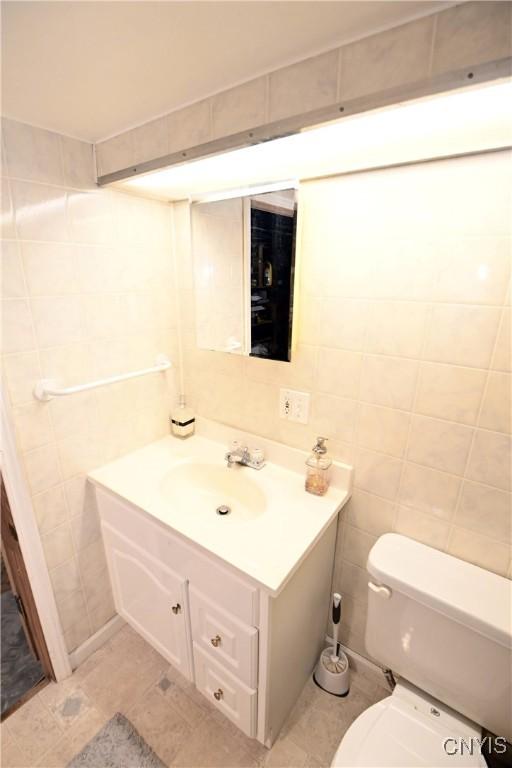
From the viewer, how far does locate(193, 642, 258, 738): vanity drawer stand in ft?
3.34

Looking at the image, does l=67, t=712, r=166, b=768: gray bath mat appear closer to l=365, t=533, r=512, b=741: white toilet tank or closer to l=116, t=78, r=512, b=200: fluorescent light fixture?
l=365, t=533, r=512, b=741: white toilet tank

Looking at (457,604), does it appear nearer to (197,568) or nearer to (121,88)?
(197,568)

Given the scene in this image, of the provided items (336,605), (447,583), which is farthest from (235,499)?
(447,583)

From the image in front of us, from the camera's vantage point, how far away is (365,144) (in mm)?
771

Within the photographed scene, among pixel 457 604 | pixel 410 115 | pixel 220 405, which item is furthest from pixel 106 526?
pixel 410 115

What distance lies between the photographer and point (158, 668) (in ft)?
4.55

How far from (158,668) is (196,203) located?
1.89 m

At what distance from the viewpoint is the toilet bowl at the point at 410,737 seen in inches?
33.1

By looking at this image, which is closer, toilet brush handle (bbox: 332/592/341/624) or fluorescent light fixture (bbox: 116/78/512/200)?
fluorescent light fixture (bbox: 116/78/512/200)

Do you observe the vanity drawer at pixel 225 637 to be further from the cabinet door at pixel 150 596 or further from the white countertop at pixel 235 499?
the white countertop at pixel 235 499

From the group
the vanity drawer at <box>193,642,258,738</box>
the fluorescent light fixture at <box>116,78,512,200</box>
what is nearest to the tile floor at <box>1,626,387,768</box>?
the vanity drawer at <box>193,642,258,738</box>

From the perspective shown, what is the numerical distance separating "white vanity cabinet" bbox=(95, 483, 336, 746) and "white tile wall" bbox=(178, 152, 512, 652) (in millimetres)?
303

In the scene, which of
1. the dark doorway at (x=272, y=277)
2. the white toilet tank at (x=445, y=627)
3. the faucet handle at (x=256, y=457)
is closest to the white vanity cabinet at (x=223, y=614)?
the white toilet tank at (x=445, y=627)

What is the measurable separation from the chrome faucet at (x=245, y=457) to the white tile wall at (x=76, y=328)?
409 millimetres
